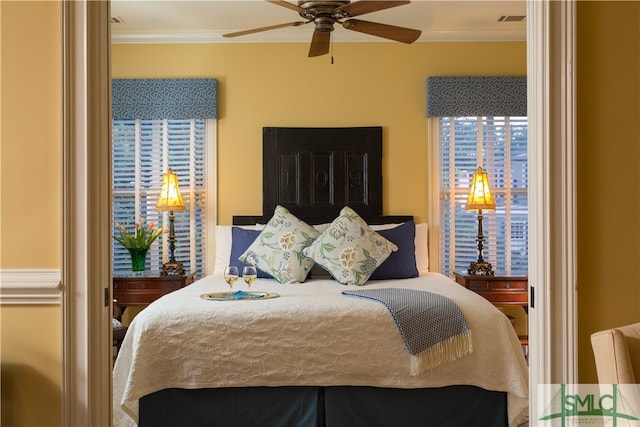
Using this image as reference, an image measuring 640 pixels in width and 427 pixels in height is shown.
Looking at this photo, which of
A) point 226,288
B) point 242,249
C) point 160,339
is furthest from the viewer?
point 242,249

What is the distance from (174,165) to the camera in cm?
602

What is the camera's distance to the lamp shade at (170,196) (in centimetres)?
570

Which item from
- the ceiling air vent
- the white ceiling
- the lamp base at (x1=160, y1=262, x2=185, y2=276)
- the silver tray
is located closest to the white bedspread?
the silver tray

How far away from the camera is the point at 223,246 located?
18.9ft

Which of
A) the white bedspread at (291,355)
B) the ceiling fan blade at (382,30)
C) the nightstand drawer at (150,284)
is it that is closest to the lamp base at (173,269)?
the nightstand drawer at (150,284)

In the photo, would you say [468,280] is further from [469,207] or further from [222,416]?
[222,416]

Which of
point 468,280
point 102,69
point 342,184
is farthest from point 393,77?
point 102,69

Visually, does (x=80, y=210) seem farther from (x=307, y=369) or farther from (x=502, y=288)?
(x=502, y=288)

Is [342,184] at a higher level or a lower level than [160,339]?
higher

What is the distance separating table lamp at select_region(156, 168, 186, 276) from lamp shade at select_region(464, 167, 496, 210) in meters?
2.33

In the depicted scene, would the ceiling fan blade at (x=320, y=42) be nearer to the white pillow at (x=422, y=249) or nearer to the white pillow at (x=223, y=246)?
the white pillow at (x=223, y=246)

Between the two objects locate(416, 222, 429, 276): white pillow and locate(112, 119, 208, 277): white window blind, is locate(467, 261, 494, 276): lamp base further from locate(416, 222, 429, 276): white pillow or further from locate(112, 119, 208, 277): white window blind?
locate(112, 119, 208, 277): white window blind

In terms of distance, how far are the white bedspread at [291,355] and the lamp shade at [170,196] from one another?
2.07 meters

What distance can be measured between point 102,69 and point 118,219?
387cm
